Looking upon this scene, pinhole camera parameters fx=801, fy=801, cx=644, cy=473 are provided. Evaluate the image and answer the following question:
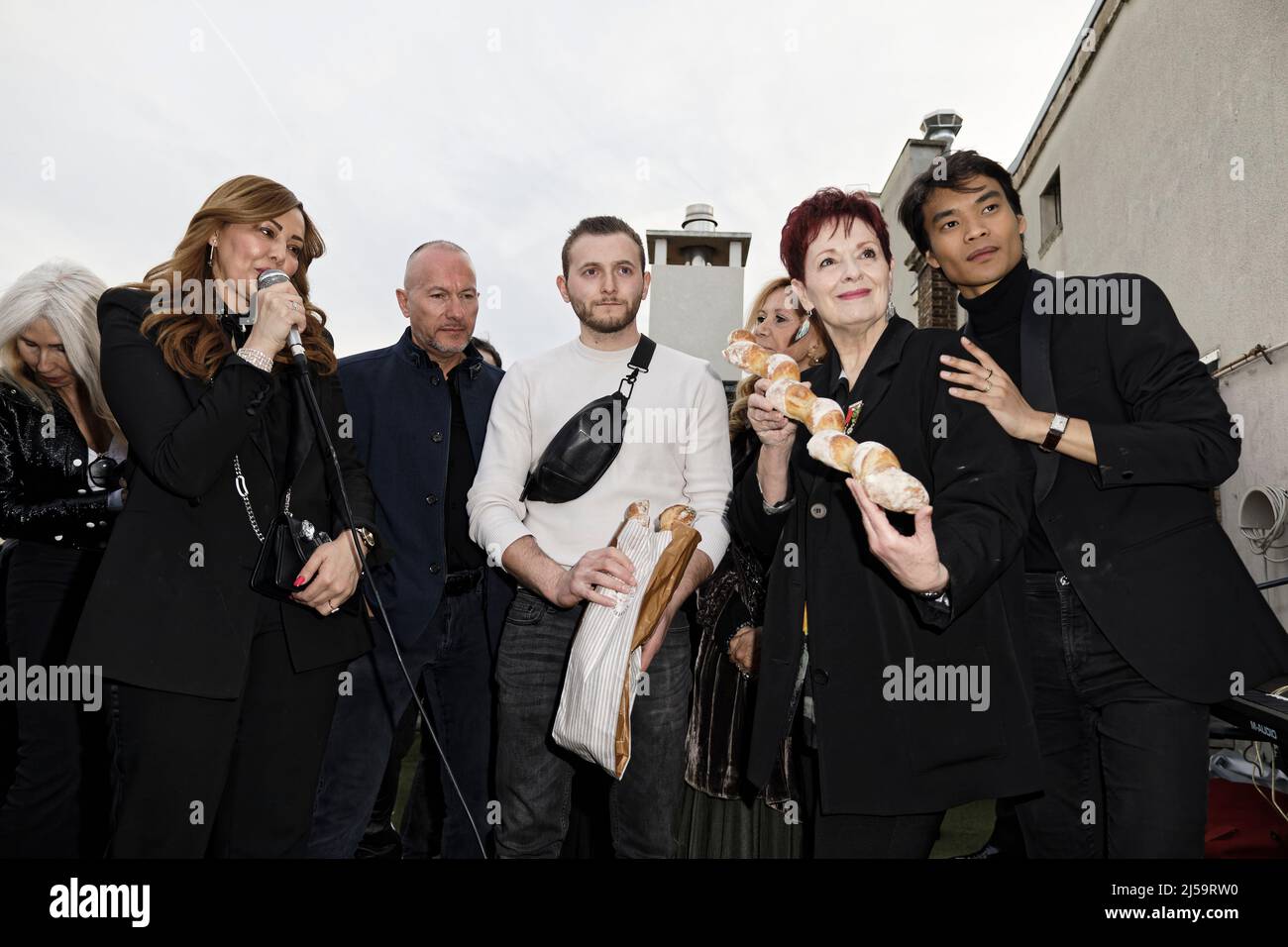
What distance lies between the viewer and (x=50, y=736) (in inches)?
129

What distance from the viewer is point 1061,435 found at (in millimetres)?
2223

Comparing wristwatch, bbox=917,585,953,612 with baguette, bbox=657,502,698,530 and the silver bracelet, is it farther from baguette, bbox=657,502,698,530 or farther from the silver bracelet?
the silver bracelet

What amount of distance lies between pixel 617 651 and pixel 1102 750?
1.40 metres

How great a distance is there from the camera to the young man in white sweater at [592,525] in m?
2.75

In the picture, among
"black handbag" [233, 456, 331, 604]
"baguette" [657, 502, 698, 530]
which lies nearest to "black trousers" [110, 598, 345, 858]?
"black handbag" [233, 456, 331, 604]

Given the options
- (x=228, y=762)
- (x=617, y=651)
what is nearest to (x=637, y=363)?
(x=617, y=651)

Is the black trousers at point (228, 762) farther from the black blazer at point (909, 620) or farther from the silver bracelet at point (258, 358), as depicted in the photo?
the black blazer at point (909, 620)

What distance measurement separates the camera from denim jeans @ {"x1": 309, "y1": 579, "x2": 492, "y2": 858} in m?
3.06

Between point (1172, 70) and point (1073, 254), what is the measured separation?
3.35 metres

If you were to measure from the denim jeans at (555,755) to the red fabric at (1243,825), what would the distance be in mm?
2238

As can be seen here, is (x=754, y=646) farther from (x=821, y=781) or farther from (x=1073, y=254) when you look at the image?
(x=1073, y=254)

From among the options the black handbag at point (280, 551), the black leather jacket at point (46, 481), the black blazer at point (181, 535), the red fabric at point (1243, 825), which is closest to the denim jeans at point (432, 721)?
the black blazer at point (181, 535)

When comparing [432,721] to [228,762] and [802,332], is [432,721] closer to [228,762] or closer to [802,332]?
[228,762]
